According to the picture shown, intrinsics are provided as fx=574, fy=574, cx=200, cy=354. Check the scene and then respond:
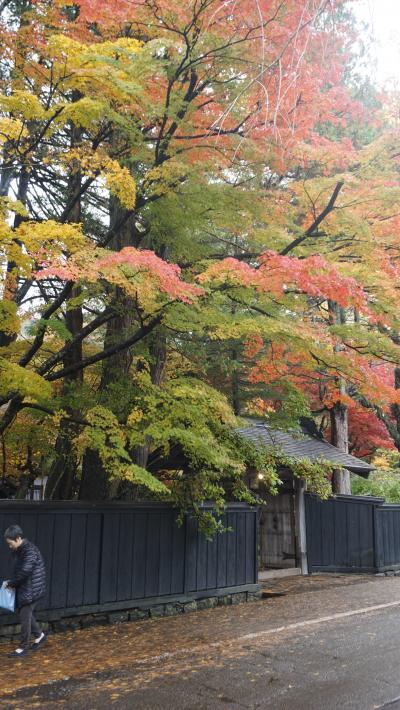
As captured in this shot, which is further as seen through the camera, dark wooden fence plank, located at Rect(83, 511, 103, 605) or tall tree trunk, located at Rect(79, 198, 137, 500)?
tall tree trunk, located at Rect(79, 198, 137, 500)

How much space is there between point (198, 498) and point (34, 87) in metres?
8.48

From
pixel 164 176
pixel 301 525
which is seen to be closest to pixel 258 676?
pixel 164 176

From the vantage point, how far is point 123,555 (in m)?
9.28

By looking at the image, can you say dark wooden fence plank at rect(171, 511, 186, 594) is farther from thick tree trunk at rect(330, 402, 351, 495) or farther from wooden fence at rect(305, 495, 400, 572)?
thick tree trunk at rect(330, 402, 351, 495)

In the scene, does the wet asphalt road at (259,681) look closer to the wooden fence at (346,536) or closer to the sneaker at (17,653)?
the sneaker at (17,653)

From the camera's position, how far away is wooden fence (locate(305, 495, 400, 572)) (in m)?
14.6

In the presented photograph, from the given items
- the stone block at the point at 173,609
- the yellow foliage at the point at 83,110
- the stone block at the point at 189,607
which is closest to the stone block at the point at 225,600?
the stone block at the point at 189,607

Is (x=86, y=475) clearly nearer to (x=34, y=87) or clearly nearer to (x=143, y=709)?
(x=143, y=709)

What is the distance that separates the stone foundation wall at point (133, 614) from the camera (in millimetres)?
8070

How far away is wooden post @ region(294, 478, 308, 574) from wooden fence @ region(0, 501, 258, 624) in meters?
3.25

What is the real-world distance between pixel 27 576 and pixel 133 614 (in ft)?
9.73

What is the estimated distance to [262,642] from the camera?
289 inches

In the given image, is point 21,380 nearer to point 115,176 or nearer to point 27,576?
point 27,576

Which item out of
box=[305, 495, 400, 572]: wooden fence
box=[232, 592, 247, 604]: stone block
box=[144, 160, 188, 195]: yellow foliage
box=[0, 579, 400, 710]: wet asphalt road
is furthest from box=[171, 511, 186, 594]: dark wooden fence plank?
box=[144, 160, 188, 195]: yellow foliage
